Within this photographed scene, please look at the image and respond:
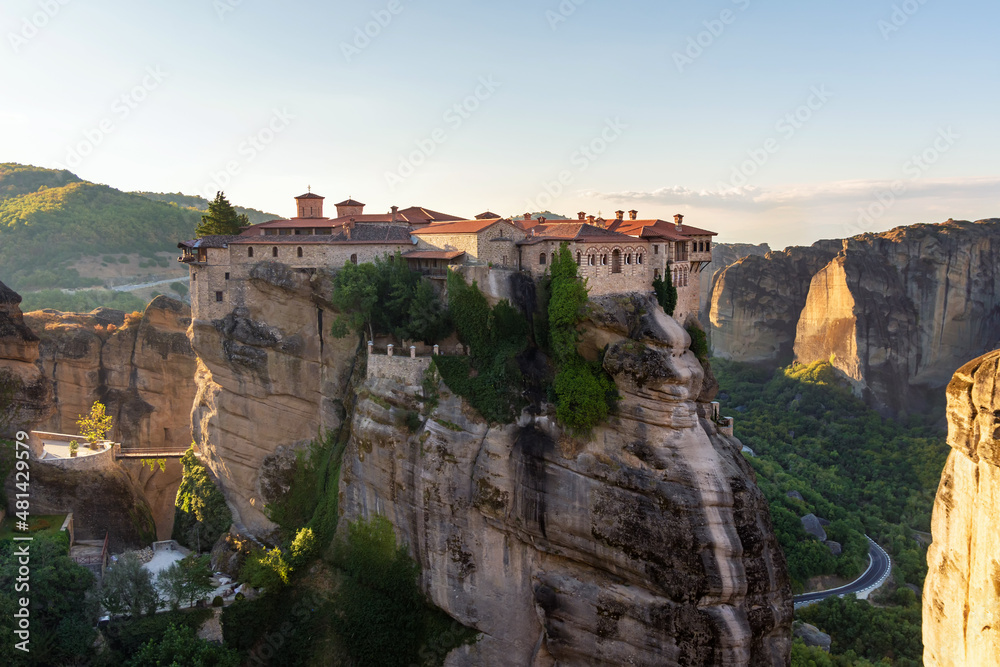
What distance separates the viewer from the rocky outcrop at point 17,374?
33.2m

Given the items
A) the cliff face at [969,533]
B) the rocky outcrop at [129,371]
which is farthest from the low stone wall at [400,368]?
the cliff face at [969,533]

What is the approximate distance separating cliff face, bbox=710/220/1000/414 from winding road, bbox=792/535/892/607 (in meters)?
23.9

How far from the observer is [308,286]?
34.5 m

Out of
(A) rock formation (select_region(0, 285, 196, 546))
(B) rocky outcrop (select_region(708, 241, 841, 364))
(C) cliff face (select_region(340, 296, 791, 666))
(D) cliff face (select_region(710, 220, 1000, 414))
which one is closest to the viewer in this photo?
(C) cliff face (select_region(340, 296, 791, 666))

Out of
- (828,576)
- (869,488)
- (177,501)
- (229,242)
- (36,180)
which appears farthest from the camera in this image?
(36,180)

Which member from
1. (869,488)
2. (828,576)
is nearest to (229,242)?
(828,576)

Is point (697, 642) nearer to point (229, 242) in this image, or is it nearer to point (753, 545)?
point (753, 545)

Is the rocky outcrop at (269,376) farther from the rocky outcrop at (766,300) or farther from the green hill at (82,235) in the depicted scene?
the rocky outcrop at (766,300)

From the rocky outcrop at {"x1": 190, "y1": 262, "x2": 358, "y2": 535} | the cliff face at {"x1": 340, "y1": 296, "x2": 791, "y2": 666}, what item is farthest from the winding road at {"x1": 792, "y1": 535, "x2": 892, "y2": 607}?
the rocky outcrop at {"x1": 190, "y1": 262, "x2": 358, "y2": 535}

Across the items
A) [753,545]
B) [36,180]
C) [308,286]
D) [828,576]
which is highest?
[36,180]

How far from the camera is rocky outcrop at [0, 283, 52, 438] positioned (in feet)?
109

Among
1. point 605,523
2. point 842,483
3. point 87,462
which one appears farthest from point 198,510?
point 842,483

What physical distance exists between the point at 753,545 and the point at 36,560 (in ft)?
87.7

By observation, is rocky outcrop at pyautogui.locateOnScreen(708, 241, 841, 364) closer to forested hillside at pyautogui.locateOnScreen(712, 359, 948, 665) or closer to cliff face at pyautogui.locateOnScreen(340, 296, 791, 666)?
forested hillside at pyautogui.locateOnScreen(712, 359, 948, 665)
